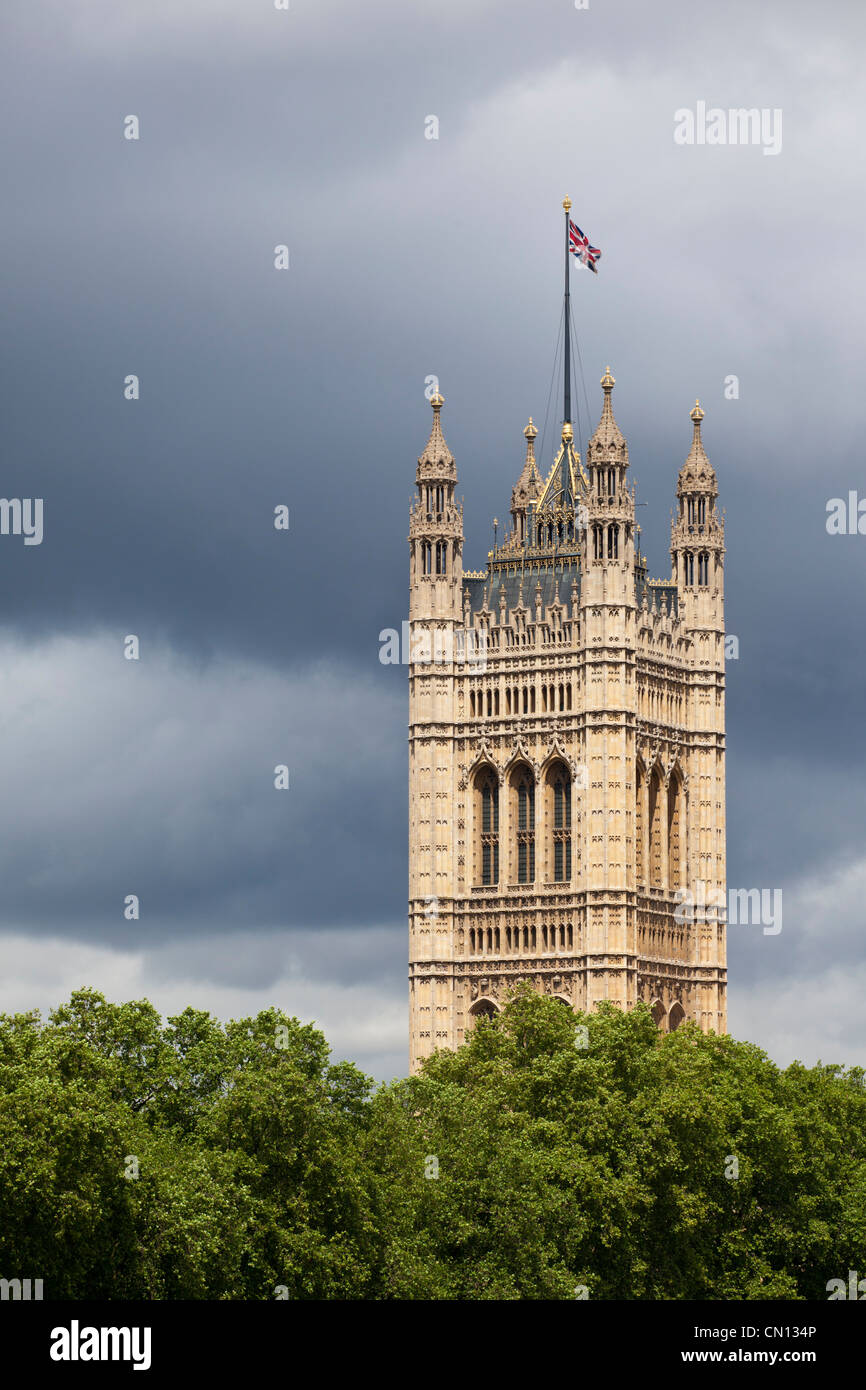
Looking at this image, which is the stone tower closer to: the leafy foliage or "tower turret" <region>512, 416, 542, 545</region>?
"tower turret" <region>512, 416, 542, 545</region>

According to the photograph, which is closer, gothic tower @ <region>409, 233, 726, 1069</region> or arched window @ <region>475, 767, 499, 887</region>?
gothic tower @ <region>409, 233, 726, 1069</region>

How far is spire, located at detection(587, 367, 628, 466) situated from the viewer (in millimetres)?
181000

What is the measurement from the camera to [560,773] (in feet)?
592

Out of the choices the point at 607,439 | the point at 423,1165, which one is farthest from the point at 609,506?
the point at 423,1165

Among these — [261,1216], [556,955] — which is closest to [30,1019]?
[261,1216]

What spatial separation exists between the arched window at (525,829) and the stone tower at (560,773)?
107mm

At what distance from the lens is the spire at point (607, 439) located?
18100 cm

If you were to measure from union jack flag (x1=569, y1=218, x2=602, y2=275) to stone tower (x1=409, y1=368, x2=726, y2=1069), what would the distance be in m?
6.96

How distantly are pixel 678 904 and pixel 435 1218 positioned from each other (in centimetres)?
7261

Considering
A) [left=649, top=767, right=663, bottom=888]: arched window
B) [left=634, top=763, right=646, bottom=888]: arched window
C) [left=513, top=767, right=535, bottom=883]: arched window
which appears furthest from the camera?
[left=649, top=767, right=663, bottom=888]: arched window

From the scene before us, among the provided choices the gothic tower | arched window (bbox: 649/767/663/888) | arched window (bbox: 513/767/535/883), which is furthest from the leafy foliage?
arched window (bbox: 649/767/663/888)

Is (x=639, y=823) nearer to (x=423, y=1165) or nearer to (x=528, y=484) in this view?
(x=528, y=484)

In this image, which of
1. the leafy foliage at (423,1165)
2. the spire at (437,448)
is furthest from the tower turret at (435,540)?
the leafy foliage at (423,1165)
